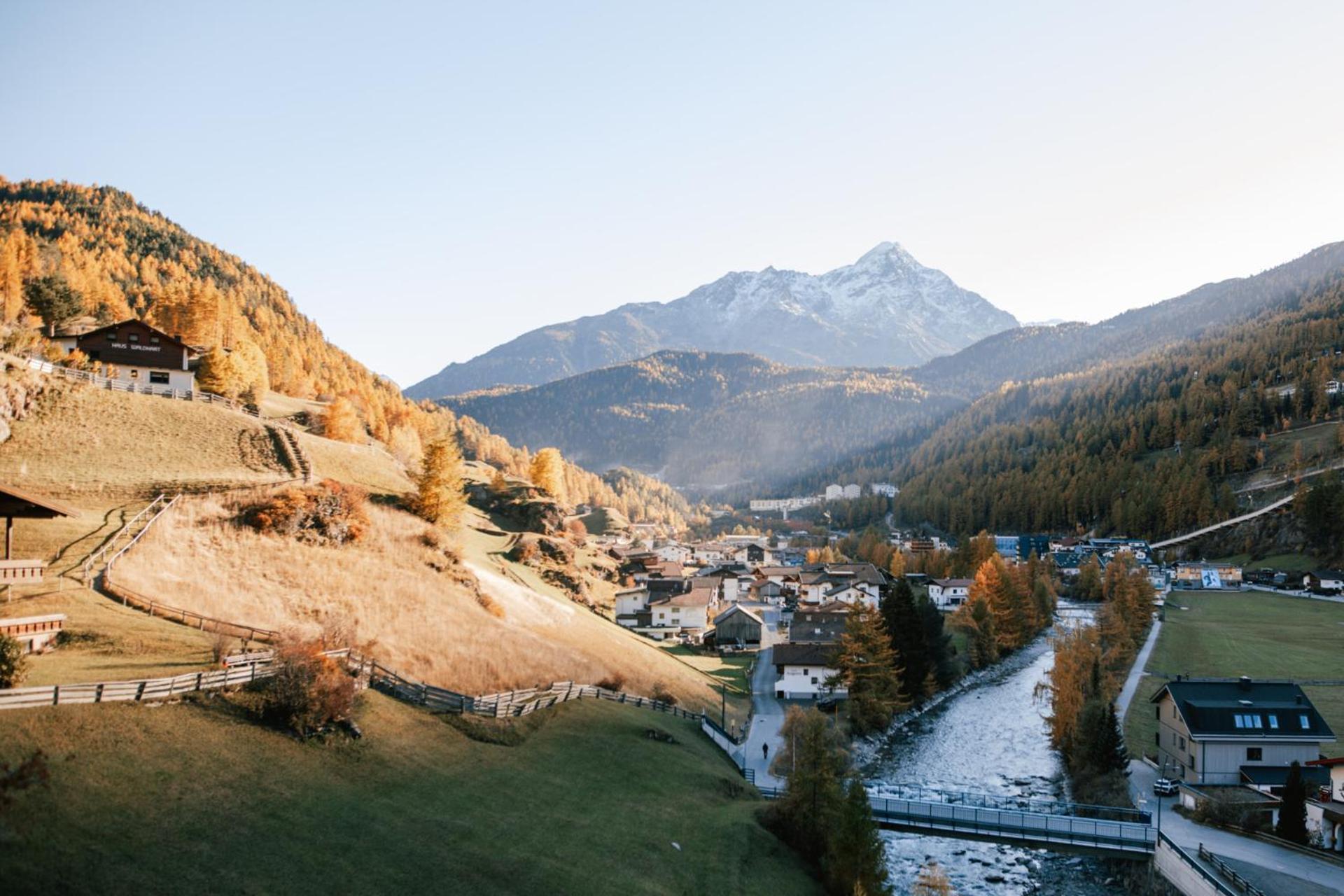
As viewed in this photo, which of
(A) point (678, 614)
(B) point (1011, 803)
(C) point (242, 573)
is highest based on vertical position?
(C) point (242, 573)

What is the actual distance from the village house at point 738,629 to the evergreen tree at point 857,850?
210 ft

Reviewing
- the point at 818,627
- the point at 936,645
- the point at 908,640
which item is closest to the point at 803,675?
the point at 818,627

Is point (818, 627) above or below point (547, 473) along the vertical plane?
below

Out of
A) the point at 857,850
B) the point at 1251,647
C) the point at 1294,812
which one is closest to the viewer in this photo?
the point at 857,850

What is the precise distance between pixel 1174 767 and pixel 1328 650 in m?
42.1

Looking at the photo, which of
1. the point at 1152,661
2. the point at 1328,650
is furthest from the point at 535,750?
the point at 1328,650

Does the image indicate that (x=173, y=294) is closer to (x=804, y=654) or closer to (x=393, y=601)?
(x=393, y=601)

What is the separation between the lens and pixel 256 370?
4168 inches

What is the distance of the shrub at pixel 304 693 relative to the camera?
2806 cm

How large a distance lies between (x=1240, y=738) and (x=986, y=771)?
14.8m

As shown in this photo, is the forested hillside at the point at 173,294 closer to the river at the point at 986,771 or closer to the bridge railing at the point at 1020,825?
the river at the point at 986,771

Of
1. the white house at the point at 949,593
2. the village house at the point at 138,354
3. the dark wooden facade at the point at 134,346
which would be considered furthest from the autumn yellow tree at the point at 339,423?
the white house at the point at 949,593

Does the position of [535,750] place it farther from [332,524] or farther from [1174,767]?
[1174,767]

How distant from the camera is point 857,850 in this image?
1251 inches
